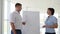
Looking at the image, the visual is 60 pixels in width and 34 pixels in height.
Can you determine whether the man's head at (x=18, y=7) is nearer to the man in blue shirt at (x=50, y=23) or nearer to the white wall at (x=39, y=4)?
the white wall at (x=39, y=4)

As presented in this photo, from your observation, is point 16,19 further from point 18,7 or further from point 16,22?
point 18,7

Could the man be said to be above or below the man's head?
below

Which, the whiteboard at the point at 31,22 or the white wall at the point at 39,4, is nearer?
the whiteboard at the point at 31,22

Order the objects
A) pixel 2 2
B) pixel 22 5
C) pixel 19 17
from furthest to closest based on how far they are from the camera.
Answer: pixel 2 2, pixel 22 5, pixel 19 17

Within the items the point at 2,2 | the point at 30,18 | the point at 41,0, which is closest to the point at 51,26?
the point at 30,18

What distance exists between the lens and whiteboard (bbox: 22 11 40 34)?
7.04 ft

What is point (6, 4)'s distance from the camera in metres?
2.46

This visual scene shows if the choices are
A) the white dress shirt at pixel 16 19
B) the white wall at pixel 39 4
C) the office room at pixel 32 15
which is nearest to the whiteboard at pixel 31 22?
the office room at pixel 32 15

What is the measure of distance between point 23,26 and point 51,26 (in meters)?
0.54

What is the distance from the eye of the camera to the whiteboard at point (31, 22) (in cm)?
214

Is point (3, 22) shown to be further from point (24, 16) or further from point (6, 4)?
point (24, 16)

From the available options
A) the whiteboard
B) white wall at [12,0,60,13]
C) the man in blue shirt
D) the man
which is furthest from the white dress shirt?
the man in blue shirt

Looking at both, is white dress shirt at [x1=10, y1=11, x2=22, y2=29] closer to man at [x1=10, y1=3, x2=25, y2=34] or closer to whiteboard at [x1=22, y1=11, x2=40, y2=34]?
man at [x1=10, y1=3, x2=25, y2=34]

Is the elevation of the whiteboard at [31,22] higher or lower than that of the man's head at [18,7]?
lower
